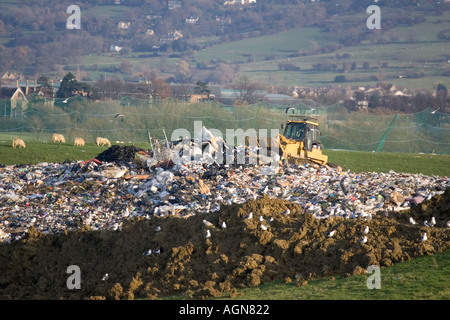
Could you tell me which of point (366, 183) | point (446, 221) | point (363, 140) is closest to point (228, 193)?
point (366, 183)

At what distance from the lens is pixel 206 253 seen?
27.9 feet

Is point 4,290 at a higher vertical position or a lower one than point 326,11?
lower

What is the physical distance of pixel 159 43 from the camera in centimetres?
15362

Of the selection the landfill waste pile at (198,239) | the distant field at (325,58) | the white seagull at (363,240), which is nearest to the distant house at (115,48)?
the distant field at (325,58)

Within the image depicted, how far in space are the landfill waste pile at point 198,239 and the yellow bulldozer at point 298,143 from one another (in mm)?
4299

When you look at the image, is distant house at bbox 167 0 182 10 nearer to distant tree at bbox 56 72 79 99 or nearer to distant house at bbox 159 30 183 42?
distant house at bbox 159 30 183 42

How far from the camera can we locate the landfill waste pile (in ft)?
26.7

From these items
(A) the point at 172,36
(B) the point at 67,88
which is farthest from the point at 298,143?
(A) the point at 172,36

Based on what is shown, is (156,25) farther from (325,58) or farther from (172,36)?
(325,58)

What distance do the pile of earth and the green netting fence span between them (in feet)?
67.3

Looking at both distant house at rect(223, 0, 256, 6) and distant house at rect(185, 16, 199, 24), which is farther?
distant house at rect(223, 0, 256, 6)

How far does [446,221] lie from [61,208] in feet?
26.5

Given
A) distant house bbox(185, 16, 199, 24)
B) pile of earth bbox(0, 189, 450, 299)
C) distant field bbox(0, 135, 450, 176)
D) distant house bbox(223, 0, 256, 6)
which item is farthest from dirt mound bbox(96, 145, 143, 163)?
distant house bbox(223, 0, 256, 6)
